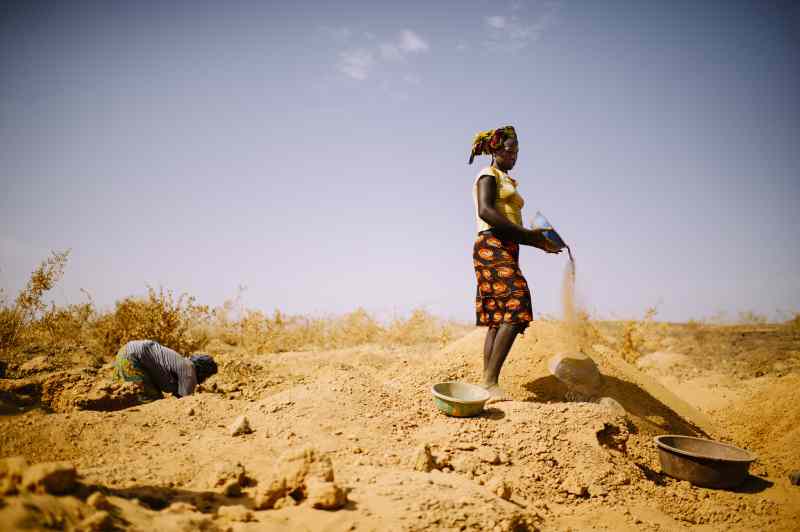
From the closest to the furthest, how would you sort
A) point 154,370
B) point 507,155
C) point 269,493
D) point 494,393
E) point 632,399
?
1. point 269,493
2. point 494,393
3. point 507,155
4. point 154,370
5. point 632,399

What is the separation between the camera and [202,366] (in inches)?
171

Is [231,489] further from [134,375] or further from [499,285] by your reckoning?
[134,375]

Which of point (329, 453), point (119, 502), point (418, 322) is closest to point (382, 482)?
point (329, 453)

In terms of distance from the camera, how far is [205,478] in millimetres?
2115

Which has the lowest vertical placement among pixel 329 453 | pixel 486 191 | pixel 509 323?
pixel 329 453

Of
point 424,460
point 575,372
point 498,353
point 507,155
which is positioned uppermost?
point 507,155

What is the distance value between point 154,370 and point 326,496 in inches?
124

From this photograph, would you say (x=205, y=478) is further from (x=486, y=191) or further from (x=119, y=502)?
(x=486, y=191)

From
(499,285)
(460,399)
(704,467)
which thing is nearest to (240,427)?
(460,399)

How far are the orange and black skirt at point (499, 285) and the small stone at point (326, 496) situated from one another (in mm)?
1899

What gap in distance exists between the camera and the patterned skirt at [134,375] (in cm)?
383

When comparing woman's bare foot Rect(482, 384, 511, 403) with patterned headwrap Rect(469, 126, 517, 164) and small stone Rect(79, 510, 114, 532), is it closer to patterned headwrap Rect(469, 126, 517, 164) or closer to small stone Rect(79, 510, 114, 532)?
patterned headwrap Rect(469, 126, 517, 164)

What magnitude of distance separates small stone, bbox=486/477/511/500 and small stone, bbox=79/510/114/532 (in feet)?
5.82

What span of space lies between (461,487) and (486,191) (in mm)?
2187
